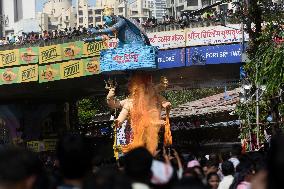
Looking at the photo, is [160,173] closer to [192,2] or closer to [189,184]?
[189,184]

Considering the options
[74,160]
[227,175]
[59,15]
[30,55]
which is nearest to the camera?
[74,160]

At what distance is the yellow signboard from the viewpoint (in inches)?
1037

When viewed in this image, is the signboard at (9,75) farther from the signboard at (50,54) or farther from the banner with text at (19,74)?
the signboard at (50,54)

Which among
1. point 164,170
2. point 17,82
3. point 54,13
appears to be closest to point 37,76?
point 17,82

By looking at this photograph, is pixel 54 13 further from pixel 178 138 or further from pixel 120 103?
pixel 120 103

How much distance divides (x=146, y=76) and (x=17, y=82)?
1064cm

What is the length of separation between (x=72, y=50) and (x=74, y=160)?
2171 cm

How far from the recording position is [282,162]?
3.84 metres

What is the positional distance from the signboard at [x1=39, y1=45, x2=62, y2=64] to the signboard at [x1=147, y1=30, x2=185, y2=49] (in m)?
3.68

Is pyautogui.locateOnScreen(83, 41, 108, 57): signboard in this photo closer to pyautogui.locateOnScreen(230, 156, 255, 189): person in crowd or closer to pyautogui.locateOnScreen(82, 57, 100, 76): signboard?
pyautogui.locateOnScreen(82, 57, 100, 76): signboard

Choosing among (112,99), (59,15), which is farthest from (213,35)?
(59,15)

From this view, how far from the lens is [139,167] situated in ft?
17.4

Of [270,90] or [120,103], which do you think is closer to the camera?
[270,90]

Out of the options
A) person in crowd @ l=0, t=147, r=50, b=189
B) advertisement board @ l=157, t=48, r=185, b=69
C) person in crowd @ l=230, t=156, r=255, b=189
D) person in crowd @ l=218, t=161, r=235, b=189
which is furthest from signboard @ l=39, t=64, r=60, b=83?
person in crowd @ l=0, t=147, r=50, b=189
